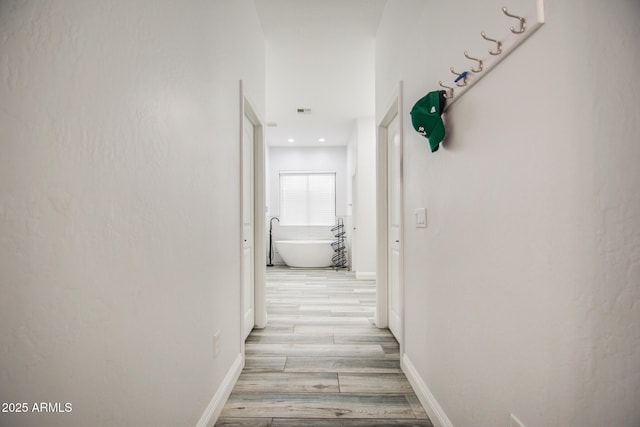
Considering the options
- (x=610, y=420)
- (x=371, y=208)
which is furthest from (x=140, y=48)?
(x=371, y=208)

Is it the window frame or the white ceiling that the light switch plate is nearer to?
the white ceiling

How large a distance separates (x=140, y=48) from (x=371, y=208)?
446cm

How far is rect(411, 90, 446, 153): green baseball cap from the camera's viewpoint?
51.8 inches

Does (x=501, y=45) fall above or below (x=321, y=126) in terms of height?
below

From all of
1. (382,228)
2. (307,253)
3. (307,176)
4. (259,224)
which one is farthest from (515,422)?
(307,176)

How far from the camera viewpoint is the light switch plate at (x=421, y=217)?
1623 mm

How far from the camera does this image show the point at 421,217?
166cm

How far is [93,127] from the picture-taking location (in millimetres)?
719

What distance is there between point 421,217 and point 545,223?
0.89 m

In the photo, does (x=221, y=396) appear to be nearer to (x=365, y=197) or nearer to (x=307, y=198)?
(x=365, y=197)

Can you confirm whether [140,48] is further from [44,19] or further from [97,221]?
[97,221]

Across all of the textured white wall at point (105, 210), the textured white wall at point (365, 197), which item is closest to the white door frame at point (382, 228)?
the textured white wall at point (105, 210)

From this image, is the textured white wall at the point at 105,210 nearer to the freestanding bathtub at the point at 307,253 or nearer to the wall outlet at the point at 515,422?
the wall outlet at the point at 515,422

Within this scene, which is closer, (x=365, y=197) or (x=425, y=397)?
(x=425, y=397)
